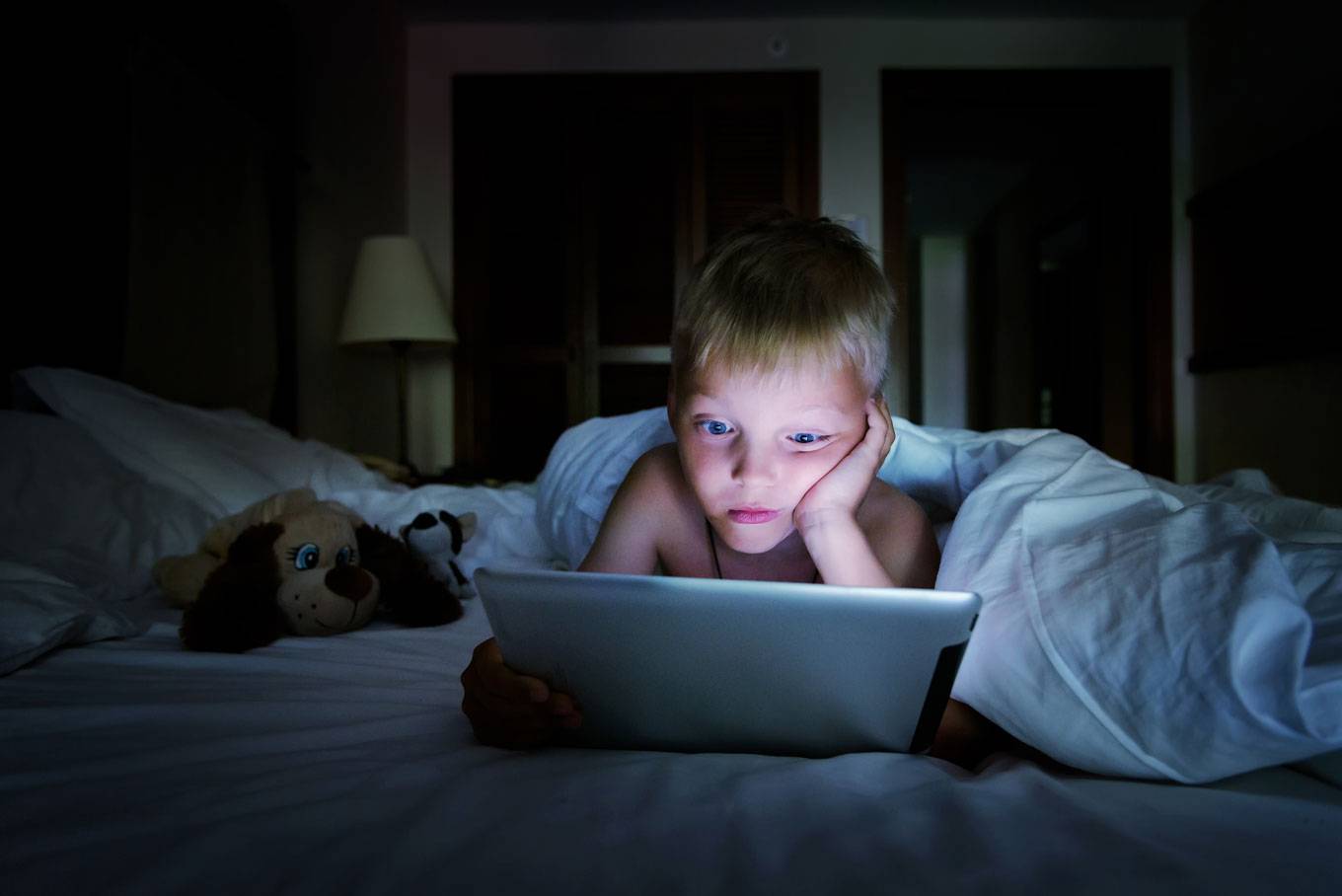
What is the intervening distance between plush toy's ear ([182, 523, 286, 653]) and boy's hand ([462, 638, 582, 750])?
0.42 meters

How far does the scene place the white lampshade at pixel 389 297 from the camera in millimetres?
2732

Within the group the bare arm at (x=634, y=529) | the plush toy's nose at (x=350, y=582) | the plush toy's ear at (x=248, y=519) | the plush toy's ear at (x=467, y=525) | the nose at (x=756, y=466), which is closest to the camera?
the nose at (x=756, y=466)

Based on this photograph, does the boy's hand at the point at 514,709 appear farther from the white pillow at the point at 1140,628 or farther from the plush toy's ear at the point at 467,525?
the plush toy's ear at the point at 467,525

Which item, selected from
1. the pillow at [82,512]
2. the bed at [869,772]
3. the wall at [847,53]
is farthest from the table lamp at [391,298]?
the bed at [869,772]

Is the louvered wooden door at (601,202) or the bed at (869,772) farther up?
the louvered wooden door at (601,202)

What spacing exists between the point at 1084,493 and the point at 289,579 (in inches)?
32.5

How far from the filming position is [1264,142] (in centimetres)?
287

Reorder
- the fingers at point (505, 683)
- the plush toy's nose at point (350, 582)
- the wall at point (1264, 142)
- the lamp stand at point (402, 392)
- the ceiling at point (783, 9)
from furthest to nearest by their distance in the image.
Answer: the ceiling at point (783, 9) < the lamp stand at point (402, 392) < the wall at point (1264, 142) < the plush toy's nose at point (350, 582) < the fingers at point (505, 683)

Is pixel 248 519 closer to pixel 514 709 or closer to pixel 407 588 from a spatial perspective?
pixel 407 588

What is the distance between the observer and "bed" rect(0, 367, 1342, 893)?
390 mm

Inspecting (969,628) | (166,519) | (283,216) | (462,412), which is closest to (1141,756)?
(969,628)

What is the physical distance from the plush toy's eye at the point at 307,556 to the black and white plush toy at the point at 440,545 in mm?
146

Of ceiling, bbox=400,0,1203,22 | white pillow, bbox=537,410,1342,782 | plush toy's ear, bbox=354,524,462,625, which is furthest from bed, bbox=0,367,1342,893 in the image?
ceiling, bbox=400,0,1203,22

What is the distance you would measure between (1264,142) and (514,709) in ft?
11.1
